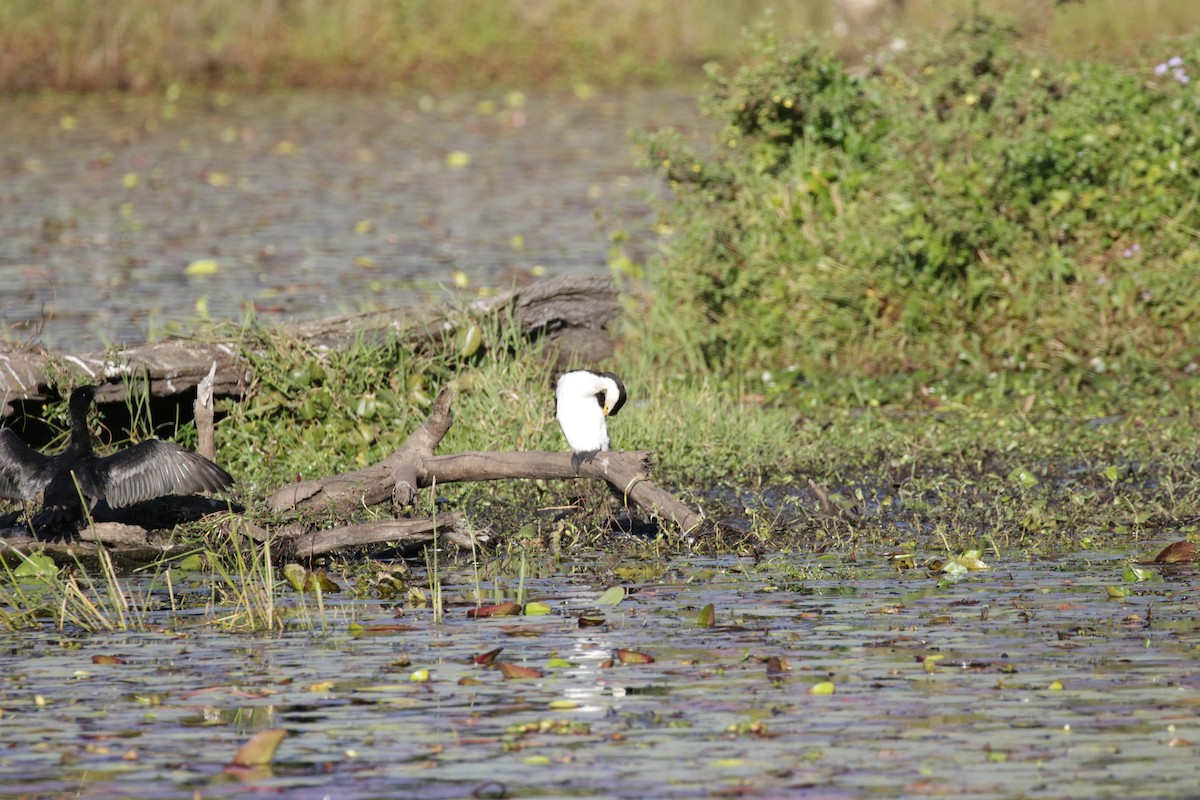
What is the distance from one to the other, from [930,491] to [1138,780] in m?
4.54

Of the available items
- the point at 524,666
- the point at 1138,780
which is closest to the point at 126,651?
the point at 524,666

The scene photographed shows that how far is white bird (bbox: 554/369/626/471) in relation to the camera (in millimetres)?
8438

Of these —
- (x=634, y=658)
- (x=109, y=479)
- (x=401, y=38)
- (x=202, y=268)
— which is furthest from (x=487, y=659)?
(x=401, y=38)

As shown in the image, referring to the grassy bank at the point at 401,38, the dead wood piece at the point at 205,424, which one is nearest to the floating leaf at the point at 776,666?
the dead wood piece at the point at 205,424

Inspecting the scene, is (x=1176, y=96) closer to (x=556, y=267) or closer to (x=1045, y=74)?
(x=1045, y=74)

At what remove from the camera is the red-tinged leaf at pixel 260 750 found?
5.16 m

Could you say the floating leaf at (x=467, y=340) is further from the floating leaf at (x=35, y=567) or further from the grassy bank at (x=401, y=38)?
the grassy bank at (x=401, y=38)

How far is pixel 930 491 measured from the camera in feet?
30.7

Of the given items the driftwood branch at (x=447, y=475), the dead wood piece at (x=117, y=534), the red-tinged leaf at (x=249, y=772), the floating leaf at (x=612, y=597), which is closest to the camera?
the red-tinged leaf at (x=249, y=772)

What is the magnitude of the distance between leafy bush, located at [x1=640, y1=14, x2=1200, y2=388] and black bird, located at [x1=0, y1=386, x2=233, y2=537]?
495 centimetres

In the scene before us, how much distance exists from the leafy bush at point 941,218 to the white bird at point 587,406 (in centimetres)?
378

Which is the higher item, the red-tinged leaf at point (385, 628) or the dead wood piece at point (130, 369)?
the dead wood piece at point (130, 369)

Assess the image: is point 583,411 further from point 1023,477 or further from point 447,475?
point 1023,477

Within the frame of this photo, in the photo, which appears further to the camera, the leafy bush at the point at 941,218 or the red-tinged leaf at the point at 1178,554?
the leafy bush at the point at 941,218
